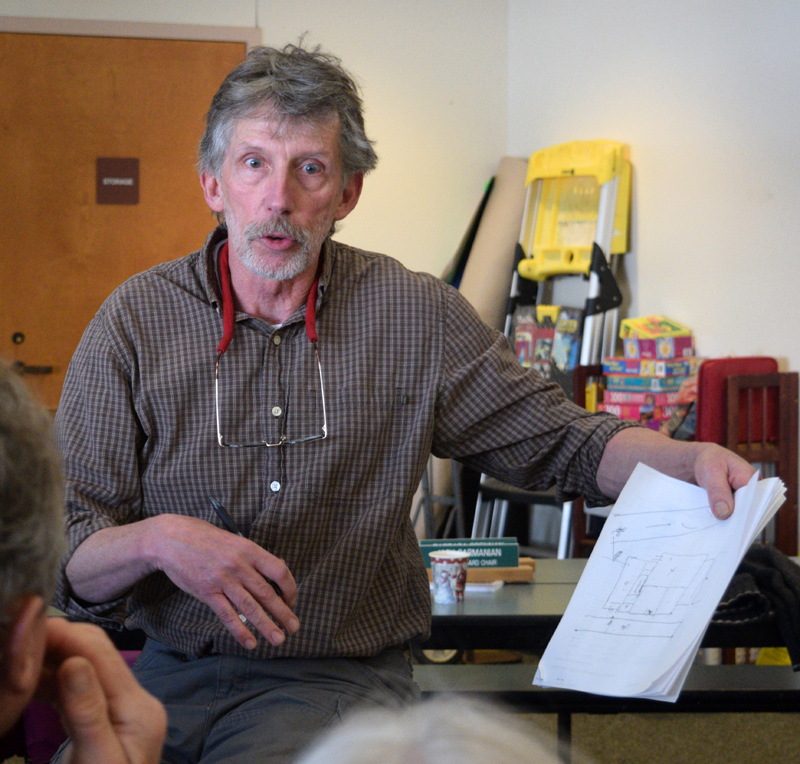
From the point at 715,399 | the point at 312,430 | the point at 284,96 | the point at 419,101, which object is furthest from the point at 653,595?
the point at 419,101

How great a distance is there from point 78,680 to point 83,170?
158 inches

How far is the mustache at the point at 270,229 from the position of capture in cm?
148

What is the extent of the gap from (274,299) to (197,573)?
1.89ft

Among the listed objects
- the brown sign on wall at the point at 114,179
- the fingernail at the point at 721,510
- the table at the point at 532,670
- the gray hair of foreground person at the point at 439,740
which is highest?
the brown sign on wall at the point at 114,179

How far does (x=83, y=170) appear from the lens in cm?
420

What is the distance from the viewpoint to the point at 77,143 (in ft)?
13.7

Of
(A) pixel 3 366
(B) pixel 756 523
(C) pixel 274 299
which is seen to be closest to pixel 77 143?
(C) pixel 274 299

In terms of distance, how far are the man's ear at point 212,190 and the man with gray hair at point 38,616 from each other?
111cm

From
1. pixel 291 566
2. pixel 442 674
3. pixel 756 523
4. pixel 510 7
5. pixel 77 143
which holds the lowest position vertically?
pixel 442 674

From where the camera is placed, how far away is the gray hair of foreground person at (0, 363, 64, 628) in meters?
0.45

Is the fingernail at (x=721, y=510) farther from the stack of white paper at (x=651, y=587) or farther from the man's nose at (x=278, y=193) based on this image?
the man's nose at (x=278, y=193)

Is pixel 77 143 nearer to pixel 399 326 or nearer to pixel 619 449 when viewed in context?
pixel 399 326

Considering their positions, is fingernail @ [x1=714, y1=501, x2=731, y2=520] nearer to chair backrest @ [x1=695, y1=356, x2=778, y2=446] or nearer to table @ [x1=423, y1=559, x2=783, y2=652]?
table @ [x1=423, y1=559, x2=783, y2=652]

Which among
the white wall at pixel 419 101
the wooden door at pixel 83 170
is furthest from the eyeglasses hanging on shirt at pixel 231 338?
the white wall at pixel 419 101
